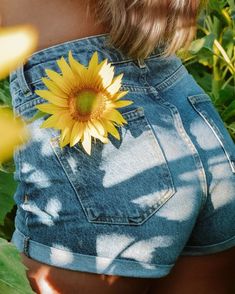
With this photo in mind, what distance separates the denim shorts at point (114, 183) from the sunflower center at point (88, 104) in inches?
2.9

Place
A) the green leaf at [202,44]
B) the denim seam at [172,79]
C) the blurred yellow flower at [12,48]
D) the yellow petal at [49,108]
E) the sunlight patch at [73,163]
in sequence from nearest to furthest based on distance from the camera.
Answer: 1. the blurred yellow flower at [12,48]
2. the yellow petal at [49,108]
3. the sunlight patch at [73,163]
4. the denim seam at [172,79]
5. the green leaf at [202,44]

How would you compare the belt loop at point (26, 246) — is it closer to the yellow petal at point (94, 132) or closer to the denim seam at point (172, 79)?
the yellow petal at point (94, 132)

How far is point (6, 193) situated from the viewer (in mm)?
1595

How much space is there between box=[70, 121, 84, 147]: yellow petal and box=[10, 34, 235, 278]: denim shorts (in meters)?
0.06

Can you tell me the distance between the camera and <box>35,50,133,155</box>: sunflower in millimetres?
929

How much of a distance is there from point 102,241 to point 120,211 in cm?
6

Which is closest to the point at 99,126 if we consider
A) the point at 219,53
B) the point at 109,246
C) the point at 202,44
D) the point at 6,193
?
the point at 109,246

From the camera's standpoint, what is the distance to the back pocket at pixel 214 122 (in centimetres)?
118

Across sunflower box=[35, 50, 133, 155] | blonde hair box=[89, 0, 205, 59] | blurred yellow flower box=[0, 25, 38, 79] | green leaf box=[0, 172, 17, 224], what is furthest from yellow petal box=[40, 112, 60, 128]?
green leaf box=[0, 172, 17, 224]

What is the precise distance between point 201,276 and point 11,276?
3.05 feet

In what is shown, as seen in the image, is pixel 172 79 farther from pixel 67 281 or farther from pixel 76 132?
pixel 67 281

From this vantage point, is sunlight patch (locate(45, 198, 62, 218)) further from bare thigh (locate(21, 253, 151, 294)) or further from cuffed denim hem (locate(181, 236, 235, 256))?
cuffed denim hem (locate(181, 236, 235, 256))

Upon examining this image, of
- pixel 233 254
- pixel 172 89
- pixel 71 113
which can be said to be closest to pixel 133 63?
pixel 172 89

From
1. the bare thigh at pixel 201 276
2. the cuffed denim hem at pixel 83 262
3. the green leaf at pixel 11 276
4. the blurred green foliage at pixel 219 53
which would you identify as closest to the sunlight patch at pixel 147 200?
the cuffed denim hem at pixel 83 262
